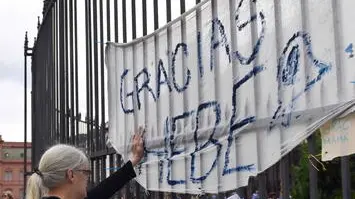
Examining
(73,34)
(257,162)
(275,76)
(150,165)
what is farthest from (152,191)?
(73,34)

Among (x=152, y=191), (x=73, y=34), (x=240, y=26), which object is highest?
(x=73, y=34)

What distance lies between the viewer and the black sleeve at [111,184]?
9.03ft

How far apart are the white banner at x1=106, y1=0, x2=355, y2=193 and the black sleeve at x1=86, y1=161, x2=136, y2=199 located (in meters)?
0.53

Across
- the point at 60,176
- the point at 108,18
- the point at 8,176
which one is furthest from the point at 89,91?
the point at 8,176

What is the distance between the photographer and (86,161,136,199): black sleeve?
275cm

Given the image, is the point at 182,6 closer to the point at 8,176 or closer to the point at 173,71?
the point at 173,71

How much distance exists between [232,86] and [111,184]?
758mm

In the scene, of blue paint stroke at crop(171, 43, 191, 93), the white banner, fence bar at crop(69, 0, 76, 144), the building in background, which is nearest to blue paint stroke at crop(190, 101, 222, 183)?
the white banner

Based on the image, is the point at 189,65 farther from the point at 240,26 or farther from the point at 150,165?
the point at 150,165

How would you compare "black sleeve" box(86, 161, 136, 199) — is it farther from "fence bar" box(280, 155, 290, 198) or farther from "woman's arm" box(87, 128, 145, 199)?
"fence bar" box(280, 155, 290, 198)

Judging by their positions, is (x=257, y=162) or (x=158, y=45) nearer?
(x=257, y=162)

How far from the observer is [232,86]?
313 cm

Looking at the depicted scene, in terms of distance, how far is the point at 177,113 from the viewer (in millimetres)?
3693

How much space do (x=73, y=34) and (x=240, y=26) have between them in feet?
12.8
